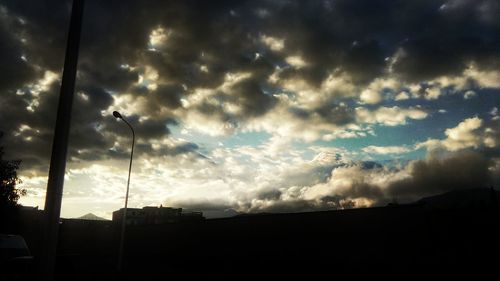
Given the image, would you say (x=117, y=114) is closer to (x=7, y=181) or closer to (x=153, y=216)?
(x=7, y=181)

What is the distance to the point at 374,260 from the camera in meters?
25.4

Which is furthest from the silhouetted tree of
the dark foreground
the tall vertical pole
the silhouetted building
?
the silhouetted building

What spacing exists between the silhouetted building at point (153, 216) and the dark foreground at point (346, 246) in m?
81.1

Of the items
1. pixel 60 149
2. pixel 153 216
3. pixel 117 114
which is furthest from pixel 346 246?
pixel 153 216

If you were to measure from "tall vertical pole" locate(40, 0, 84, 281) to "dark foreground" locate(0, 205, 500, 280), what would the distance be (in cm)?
1635

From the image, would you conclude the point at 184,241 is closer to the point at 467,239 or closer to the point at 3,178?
the point at 3,178

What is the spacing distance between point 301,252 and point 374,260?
21.1ft

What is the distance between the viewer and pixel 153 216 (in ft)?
404

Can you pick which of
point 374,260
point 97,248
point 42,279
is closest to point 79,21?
point 42,279

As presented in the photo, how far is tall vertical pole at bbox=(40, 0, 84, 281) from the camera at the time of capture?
152 inches

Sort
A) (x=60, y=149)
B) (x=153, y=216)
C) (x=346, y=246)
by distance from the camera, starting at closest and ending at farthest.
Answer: (x=60, y=149) < (x=346, y=246) < (x=153, y=216)

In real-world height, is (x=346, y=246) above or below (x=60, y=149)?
below

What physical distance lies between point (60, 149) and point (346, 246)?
86.4ft

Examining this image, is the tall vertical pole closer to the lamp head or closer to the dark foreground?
the dark foreground
